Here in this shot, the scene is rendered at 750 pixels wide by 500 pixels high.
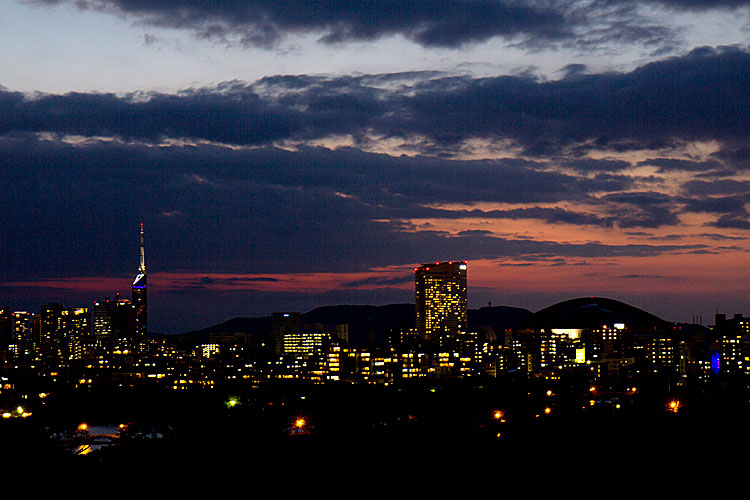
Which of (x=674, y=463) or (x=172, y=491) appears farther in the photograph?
(x=674, y=463)

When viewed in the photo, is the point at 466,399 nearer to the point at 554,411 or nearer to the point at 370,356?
the point at 554,411

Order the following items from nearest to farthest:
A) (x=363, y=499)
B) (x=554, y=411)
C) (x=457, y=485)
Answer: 1. (x=363, y=499)
2. (x=457, y=485)
3. (x=554, y=411)

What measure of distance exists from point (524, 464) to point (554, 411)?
3421 centimetres

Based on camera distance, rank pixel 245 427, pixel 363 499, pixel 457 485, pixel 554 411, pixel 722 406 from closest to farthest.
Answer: pixel 363 499
pixel 457 485
pixel 245 427
pixel 722 406
pixel 554 411

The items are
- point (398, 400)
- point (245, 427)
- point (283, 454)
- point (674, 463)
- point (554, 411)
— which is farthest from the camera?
point (398, 400)

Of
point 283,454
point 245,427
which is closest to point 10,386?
point 245,427

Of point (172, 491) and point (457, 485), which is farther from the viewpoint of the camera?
point (457, 485)

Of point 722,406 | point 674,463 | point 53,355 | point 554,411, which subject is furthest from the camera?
point 53,355

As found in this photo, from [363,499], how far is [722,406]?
4302cm

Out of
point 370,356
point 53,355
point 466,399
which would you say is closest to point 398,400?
point 466,399

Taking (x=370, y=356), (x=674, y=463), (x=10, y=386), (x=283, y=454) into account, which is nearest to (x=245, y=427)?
(x=283, y=454)

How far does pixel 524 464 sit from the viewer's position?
47.1 m

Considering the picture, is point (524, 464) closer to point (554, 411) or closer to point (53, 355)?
point (554, 411)

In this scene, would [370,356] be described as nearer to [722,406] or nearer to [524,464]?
[722,406]
